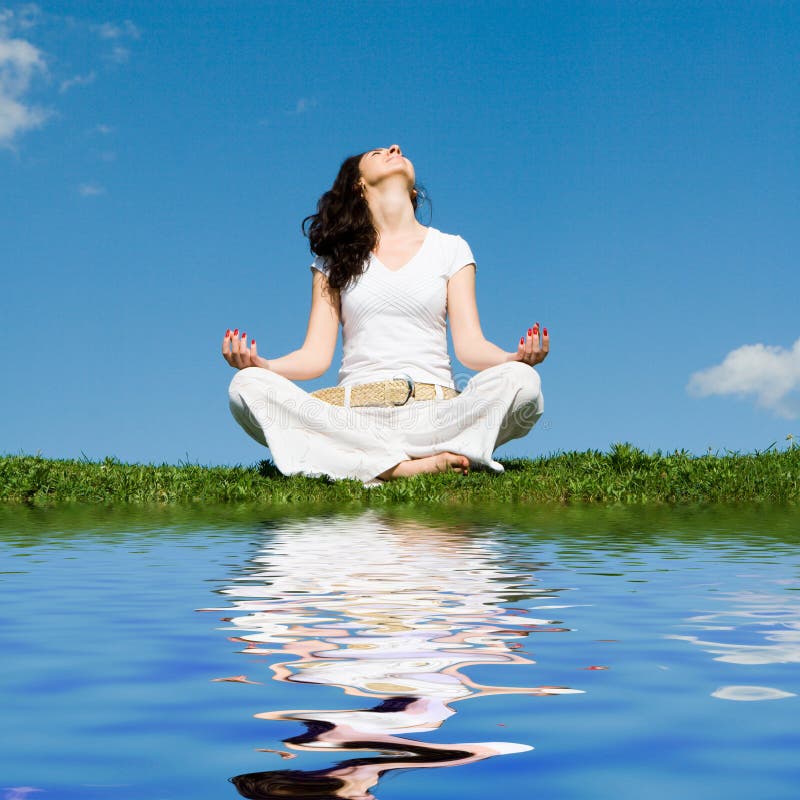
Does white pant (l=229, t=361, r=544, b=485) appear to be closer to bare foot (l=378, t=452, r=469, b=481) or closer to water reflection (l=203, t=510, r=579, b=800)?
bare foot (l=378, t=452, r=469, b=481)

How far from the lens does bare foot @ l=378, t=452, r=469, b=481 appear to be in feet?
28.7

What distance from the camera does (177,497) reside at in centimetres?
827

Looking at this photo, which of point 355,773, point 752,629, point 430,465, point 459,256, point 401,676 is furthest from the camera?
point 459,256

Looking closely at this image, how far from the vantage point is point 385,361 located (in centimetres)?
924

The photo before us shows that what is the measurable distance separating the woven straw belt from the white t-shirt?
0.11m

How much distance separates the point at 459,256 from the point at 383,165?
1130 millimetres

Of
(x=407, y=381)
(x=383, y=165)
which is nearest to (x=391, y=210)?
(x=383, y=165)

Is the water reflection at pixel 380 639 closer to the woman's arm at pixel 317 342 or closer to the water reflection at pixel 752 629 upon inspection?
the water reflection at pixel 752 629

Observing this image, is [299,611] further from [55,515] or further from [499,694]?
[55,515]

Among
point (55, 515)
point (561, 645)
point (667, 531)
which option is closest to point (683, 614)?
point (561, 645)

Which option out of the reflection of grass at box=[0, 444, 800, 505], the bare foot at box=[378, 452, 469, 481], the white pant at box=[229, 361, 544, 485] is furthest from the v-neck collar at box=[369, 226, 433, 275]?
the reflection of grass at box=[0, 444, 800, 505]

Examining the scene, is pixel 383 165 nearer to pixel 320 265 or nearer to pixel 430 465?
pixel 320 265

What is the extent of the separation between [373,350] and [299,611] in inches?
267

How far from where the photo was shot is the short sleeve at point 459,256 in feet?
31.3
